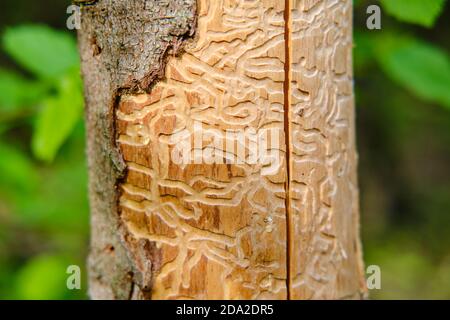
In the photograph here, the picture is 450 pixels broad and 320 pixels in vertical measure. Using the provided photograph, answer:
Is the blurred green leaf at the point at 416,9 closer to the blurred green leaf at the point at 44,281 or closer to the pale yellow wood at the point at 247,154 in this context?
the pale yellow wood at the point at 247,154

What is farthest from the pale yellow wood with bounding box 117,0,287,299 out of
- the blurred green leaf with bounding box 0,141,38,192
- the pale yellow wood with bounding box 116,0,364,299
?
the blurred green leaf with bounding box 0,141,38,192

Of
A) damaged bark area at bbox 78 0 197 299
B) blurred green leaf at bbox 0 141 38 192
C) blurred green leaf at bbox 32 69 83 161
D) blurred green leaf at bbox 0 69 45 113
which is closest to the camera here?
damaged bark area at bbox 78 0 197 299

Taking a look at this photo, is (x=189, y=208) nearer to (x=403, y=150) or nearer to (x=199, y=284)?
(x=199, y=284)

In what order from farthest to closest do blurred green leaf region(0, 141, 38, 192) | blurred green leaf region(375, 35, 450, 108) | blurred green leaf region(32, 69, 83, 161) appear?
blurred green leaf region(0, 141, 38, 192) < blurred green leaf region(375, 35, 450, 108) < blurred green leaf region(32, 69, 83, 161)

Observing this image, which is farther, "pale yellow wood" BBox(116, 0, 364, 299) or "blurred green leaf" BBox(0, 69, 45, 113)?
"blurred green leaf" BBox(0, 69, 45, 113)

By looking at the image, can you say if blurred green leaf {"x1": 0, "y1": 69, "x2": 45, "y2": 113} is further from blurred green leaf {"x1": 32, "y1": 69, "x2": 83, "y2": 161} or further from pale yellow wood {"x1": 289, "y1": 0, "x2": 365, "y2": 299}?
pale yellow wood {"x1": 289, "y1": 0, "x2": 365, "y2": 299}

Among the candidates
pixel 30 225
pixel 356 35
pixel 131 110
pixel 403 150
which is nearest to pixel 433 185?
pixel 403 150
